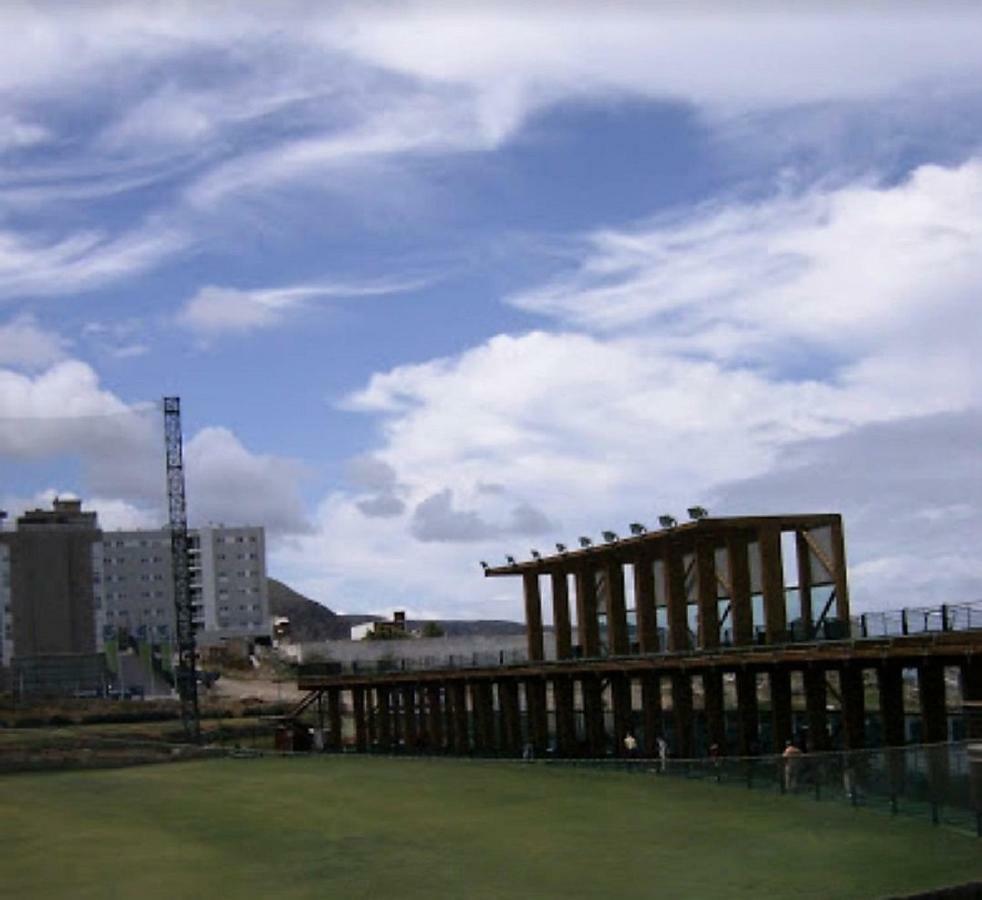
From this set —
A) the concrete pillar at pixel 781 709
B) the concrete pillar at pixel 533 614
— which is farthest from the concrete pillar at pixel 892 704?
the concrete pillar at pixel 533 614

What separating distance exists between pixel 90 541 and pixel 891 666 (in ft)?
514

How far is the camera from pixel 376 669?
303 ft

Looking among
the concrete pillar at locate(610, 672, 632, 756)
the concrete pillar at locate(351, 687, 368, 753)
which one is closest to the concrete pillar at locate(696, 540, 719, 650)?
the concrete pillar at locate(610, 672, 632, 756)

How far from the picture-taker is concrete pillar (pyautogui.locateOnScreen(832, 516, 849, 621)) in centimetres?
5726

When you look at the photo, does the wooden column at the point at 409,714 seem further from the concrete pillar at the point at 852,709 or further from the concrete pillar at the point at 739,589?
the concrete pillar at the point at 852,709

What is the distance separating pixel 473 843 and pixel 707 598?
91.3 feet

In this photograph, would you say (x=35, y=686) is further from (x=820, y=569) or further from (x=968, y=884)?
(x=968, y=884)

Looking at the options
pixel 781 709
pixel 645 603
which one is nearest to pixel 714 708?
pixel 781 709

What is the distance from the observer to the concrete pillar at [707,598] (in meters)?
61.2

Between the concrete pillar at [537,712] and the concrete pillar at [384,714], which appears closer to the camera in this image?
the concrete pillar at [537,712]

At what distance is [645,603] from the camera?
6675cm

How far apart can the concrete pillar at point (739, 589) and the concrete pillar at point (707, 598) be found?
133 centimetres

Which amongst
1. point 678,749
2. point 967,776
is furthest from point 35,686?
point 967,776

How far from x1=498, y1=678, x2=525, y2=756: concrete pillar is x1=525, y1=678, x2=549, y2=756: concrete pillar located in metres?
1.54
